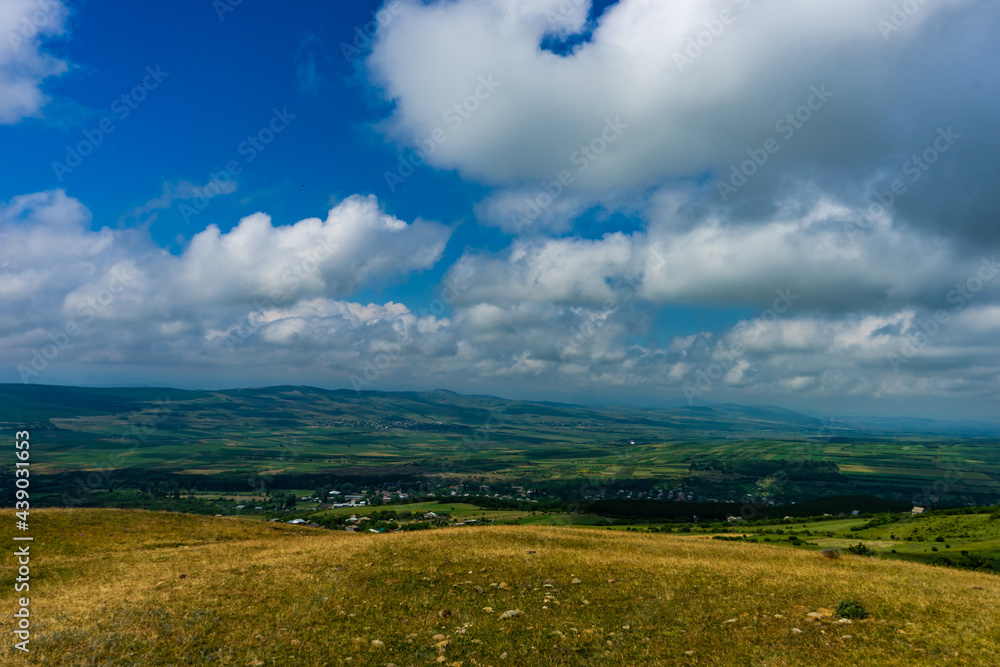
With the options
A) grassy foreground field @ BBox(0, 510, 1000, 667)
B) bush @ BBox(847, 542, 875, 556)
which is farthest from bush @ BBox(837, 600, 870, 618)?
bush @ BBox(847, 542, 875, 556)

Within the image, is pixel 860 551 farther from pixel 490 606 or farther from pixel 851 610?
pixel 490 606

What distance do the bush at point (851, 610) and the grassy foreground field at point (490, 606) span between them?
1.30 feet

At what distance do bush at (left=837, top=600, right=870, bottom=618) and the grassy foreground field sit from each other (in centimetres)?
40

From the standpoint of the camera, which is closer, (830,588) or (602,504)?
(830,588)

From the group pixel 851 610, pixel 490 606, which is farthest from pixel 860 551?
pixel 490 606

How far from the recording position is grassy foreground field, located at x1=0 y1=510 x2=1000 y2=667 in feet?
43.5

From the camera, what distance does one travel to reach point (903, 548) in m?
32.7

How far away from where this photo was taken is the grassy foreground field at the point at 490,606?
→ 43.5ft

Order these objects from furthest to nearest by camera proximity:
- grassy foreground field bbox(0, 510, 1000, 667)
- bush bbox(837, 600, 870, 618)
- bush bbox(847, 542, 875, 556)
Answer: bush bbox(847, 542, 875, 556), bush bbox(837, 600, 870, 618), grassy foreground field bbox(0, 510, 1000, 667)

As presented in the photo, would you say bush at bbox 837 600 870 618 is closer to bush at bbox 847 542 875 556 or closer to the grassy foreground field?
the grassy foreground field

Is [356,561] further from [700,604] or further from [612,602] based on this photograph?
[700,604]

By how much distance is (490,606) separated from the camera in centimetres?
1778

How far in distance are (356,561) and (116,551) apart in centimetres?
1616

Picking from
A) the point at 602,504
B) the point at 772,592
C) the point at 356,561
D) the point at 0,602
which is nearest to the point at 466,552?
the point at 356,561
